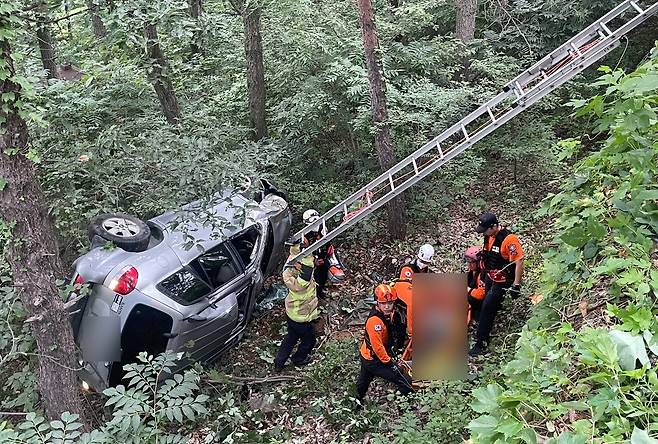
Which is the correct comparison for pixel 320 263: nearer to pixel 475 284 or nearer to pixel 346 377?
pixel 346 377

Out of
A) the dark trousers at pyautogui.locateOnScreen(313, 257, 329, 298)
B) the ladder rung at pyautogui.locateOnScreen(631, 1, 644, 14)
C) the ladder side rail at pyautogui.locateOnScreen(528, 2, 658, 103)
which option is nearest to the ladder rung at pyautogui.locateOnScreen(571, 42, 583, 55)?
the ladder side rail at pyautogui.locateOnScreen(528, 2, 658, 103)

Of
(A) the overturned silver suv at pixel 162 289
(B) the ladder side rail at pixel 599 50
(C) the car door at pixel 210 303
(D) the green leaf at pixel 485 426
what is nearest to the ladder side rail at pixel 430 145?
(B) the ladder side rail at pixel 599 50

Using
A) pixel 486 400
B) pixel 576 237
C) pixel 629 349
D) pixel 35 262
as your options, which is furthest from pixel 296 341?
pixel 629 349

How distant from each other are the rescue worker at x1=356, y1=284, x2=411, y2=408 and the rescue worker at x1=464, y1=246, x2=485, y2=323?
136 centimetres

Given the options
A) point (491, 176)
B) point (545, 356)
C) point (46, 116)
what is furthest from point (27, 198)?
point (491, 176)

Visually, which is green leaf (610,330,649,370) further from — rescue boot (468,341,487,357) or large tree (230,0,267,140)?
large tree (230,0,267,140)

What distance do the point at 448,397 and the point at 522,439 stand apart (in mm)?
3143

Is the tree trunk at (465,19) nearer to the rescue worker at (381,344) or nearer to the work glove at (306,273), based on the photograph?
the work glove at (306,273)

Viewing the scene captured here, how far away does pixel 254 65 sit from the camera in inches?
386

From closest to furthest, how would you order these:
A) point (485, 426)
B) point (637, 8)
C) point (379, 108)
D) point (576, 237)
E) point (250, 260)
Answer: point (485, 426), point (576, 237), point (637, 8), point (250, 260), point (379, 108)

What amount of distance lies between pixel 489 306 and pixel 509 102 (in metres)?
3.37

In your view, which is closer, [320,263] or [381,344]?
[381,344]

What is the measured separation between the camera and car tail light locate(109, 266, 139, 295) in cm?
551

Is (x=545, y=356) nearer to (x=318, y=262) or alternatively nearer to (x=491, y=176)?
(x=318, y=262)
